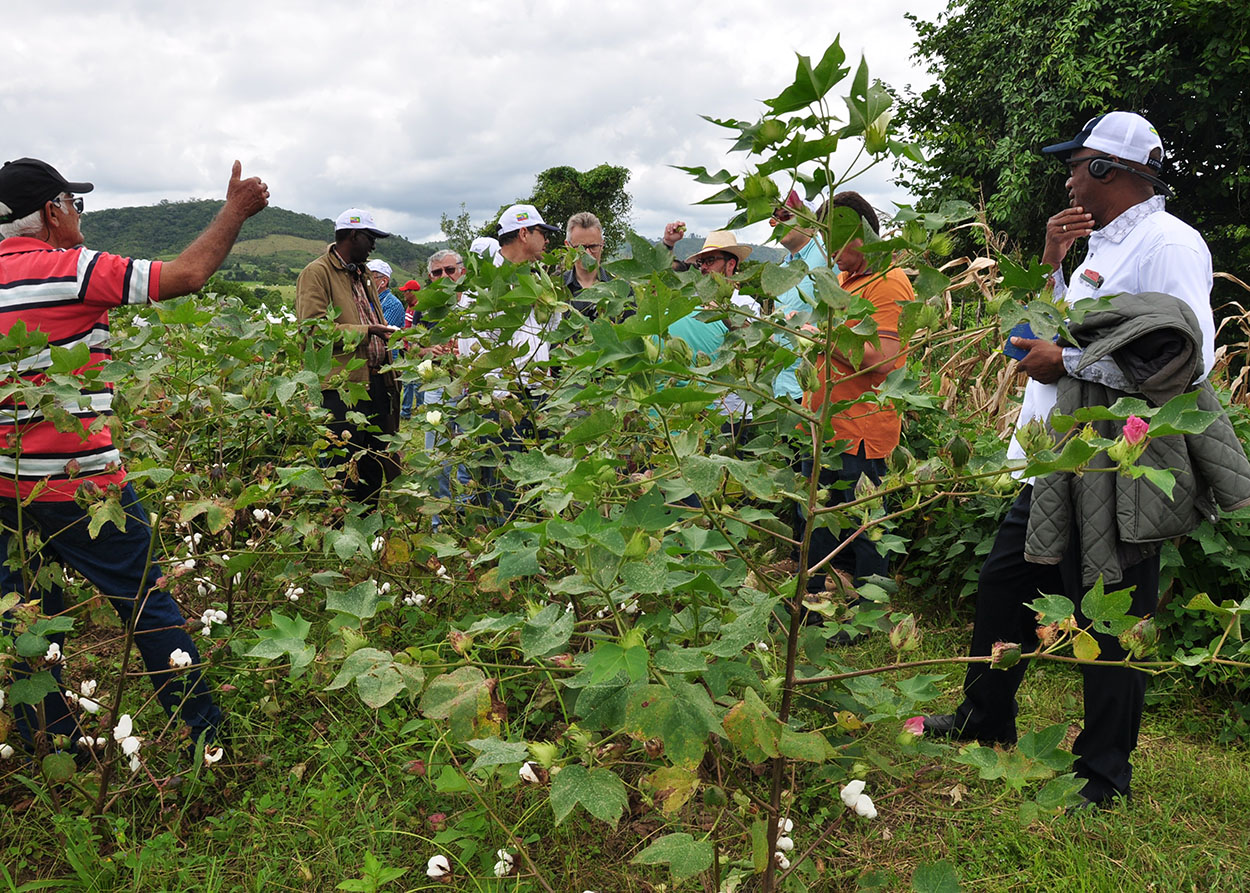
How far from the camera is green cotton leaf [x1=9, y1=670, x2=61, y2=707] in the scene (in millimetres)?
1619

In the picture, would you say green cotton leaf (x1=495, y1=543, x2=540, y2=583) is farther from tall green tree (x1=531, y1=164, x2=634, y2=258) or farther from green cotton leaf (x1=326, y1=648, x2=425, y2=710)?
tall green tree (x1=531, y1=164, x2=634, y2=258)

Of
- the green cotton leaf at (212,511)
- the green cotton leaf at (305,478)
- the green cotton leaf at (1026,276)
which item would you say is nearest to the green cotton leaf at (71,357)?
the green cotton leaf at (212,511)

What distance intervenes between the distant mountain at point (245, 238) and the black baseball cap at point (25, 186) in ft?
107

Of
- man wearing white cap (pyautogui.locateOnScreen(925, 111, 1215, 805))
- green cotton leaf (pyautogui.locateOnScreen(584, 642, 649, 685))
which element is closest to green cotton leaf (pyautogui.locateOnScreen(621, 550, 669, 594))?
green cotton leaf (pyautogui.locateOnScreen(584, 642, 649, 685))

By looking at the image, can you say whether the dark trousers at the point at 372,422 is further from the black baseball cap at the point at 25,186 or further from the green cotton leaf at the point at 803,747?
the green cotton leaf at the point at 803,747

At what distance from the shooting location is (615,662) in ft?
2.78

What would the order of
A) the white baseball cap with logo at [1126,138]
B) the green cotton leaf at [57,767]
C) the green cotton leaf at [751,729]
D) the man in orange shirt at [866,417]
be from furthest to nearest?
the man in orange shirt at [866,417] → the white baseball cap with logo at [1126,138] → the green cotton leaf at [57,767] → the green cotton leaf at [751,729]

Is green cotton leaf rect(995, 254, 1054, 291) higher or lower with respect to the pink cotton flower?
higher

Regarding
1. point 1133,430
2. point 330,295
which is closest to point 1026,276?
point 1133,430

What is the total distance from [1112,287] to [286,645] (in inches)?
81.3

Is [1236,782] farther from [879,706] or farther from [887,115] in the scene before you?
[887,115]

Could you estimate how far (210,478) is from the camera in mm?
2266

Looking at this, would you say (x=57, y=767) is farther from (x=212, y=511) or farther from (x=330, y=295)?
(x=330, y=295)

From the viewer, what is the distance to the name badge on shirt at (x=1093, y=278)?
2053 mm
